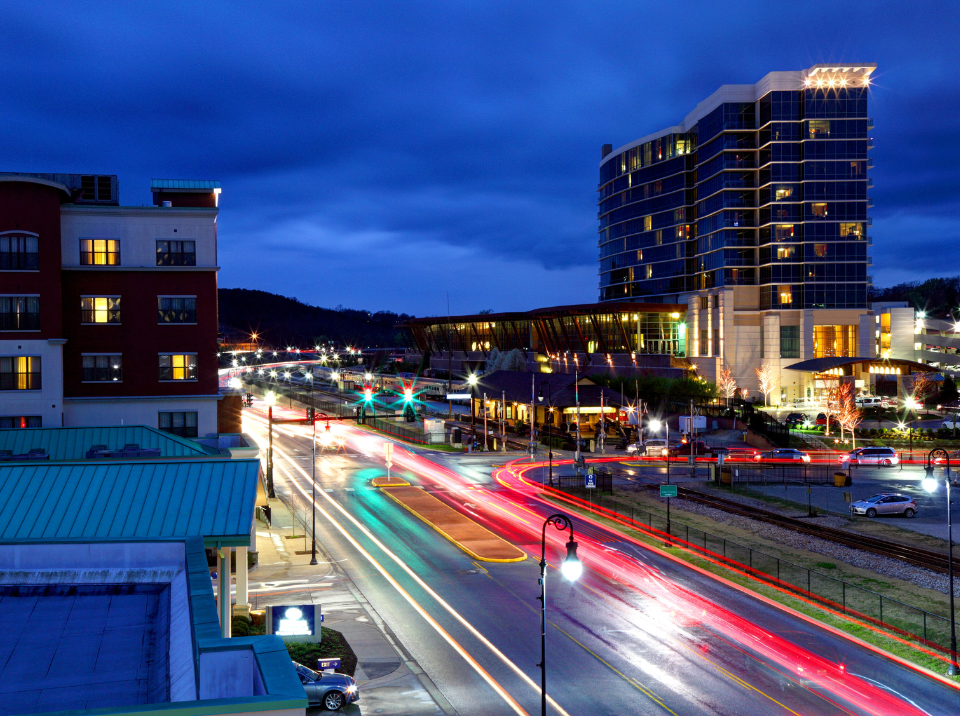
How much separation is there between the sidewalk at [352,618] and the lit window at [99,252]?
17.0 meters

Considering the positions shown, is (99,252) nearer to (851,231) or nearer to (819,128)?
(819,128)

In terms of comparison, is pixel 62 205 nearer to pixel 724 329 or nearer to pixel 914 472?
pixel 914 472

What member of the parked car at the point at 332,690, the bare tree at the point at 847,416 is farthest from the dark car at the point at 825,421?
the parked car at the point at 332,690

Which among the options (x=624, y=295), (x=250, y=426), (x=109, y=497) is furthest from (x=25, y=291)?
(x=624, y=295)

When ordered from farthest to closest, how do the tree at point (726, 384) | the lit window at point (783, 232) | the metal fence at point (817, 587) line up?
the lit window at point (783, 232)
the tree at point (726, 384)
the metal fence at point (817, 587)

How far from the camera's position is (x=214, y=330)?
43688mm

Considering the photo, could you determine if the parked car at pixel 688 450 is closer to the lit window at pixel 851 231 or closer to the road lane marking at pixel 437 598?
the road lane marking at pixel 437 598

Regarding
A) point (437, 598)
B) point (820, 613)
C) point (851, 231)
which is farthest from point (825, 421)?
point (437, 598)

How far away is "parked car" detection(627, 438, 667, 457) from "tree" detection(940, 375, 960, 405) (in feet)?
180

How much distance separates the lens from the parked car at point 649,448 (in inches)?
2879

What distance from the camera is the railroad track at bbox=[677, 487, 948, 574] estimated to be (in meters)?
36.9

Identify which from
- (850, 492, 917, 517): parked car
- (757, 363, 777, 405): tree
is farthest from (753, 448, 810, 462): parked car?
(757, 363, 777, 405): tree

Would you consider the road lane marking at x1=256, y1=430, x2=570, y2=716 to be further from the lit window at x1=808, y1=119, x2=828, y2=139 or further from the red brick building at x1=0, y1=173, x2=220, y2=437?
the lit window at x1=808, y1=119, x2=828, y2=139

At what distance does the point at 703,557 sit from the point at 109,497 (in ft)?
90.1
